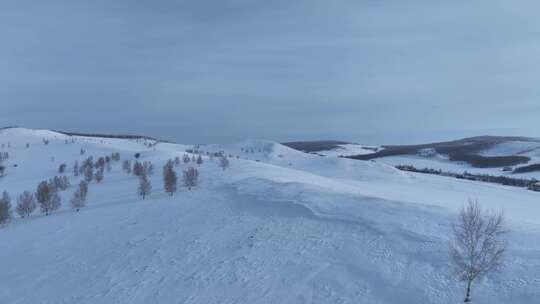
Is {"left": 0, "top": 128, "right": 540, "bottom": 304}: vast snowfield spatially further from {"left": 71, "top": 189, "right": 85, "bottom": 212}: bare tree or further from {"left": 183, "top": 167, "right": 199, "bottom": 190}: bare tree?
{"left": 183, "top": 167, "right": 199, "bottom": 190}: bare tree

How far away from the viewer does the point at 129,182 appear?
284 ft

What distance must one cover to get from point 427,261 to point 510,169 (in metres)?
180

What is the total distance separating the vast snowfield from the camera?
2450cm

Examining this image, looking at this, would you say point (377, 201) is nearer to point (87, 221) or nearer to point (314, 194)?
point (314, 194)

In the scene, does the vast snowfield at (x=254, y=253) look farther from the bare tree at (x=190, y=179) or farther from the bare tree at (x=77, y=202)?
the bare tree at (x=190, y=179)

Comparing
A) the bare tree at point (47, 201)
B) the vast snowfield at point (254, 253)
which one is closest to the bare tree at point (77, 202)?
the bare tree at point (47, 201)

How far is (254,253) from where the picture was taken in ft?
104

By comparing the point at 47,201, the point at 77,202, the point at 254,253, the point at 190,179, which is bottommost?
the point at 77,202

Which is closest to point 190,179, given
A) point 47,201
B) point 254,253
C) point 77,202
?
point 77,202

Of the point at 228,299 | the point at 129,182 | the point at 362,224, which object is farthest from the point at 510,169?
the point at 228,299

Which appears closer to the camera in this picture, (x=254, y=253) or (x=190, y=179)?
(x=254, y=253)

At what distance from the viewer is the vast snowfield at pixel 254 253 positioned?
24500 millimetres

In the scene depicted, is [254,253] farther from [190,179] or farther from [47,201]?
[47,201]

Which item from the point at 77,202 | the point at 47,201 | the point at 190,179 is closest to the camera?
the point at 47,201
